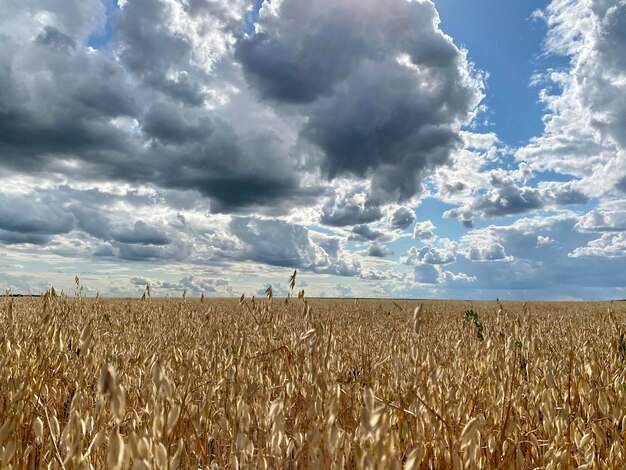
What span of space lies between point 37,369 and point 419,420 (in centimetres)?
206

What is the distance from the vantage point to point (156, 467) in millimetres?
1345

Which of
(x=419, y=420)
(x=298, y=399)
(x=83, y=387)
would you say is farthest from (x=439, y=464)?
(x=83, y=387)

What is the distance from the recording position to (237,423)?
83.6 inches

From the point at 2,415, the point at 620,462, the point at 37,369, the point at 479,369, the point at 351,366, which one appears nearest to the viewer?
the point at 620,462

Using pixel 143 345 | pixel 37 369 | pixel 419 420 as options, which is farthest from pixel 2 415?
pixel 143 345

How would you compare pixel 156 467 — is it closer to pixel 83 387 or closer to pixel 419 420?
pixel 419 420

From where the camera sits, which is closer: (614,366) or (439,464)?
(439,464)

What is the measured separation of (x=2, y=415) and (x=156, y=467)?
5.26 feet

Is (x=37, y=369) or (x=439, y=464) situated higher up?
(x=37, y=369)

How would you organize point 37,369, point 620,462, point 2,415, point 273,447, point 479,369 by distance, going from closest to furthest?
point 273,447 < point 620,462 < point 2,415 < point 37,369 < point 479,369

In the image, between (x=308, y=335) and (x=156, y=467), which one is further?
(x=308, y=335)

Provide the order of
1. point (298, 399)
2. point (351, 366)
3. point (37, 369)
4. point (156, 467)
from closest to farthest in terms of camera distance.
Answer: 1. point (156, 467)
2. point (37, 369)
3. point (298, 399)
4. point (351, 366)

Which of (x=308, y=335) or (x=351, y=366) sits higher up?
(x=308, y=335)

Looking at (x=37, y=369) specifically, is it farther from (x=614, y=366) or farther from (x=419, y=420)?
(x=614, y=366)
